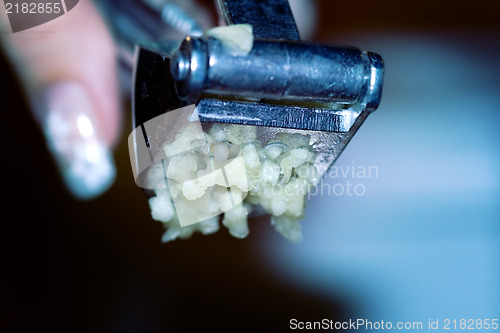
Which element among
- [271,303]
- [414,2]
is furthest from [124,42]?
[414,2]

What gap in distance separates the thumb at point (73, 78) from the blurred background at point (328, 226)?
0.08 m

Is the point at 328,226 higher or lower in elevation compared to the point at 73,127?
lower

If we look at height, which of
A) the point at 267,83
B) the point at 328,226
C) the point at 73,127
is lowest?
the point at 328,226

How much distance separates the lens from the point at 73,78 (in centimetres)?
97

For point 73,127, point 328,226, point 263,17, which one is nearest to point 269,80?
point 263,17

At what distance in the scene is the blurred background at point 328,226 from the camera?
113 cm

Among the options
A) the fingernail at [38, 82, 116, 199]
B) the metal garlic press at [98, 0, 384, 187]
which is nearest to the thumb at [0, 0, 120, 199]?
A: the fingernail at [38, 82, 116, 199]

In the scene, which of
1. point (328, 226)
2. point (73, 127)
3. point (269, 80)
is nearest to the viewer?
point (269, 80)

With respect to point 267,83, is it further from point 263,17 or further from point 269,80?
point 263,17

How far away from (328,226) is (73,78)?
760mm

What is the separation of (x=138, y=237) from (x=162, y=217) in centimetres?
70

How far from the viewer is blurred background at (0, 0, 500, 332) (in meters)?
1.13

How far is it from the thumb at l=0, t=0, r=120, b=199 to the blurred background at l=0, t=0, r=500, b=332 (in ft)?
0.27

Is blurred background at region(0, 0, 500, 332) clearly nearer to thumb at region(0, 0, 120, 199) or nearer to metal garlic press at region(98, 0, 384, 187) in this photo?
thumb at region(0, 0, 120, 199)
